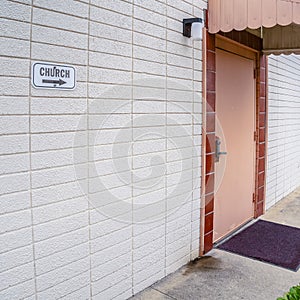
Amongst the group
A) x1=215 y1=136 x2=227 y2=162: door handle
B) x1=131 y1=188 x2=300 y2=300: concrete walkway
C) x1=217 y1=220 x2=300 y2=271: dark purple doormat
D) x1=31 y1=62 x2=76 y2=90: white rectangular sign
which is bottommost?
x1=131 y1=188 x2=300 y2=300: concrete walkway

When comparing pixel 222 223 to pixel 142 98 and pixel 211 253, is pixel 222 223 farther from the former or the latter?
pixel 142 98

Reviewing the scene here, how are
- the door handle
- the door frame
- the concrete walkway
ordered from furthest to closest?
the door handle → the door frame → the concrete walkway

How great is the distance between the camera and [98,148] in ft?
8.14

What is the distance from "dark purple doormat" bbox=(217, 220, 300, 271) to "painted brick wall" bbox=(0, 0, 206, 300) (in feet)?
2.35

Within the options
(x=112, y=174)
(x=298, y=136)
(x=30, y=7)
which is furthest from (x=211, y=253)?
(x=298, y=136)

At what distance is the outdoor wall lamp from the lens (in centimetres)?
319

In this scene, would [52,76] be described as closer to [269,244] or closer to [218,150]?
[218,150]

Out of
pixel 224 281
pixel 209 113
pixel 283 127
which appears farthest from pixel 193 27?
pixel 283 127

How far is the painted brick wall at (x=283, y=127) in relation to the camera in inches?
216

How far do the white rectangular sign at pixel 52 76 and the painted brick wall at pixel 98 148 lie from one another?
Answer: 0.04 meters

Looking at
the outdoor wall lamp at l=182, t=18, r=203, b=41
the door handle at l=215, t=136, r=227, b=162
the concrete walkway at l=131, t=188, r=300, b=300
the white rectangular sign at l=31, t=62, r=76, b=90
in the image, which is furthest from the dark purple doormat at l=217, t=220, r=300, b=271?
the white rectangular sign at l=31, t=62, r=76, b=90

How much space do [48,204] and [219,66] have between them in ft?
8.38

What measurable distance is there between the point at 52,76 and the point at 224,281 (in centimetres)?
225

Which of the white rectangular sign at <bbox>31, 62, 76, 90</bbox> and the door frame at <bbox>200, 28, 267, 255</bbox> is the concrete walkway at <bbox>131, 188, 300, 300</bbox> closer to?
the door frame at <bbox>200, 28, 267, 255</bbox>
